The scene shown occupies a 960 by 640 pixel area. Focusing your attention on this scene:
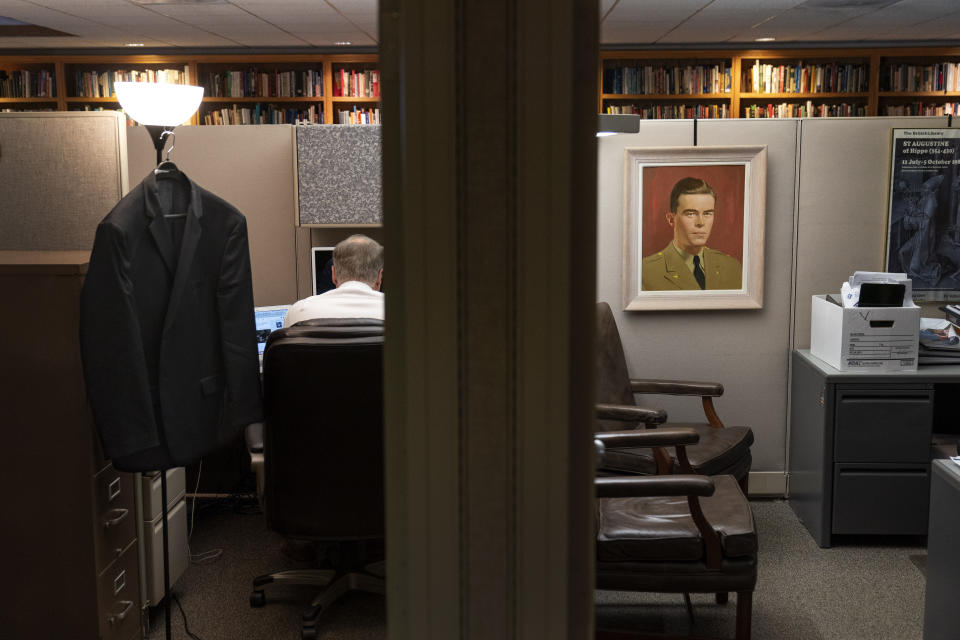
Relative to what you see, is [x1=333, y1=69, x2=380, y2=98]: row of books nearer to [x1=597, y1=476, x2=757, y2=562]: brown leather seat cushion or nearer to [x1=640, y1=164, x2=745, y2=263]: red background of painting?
[x1=640, y1=164, x2=745, y2=263]: red background of painting

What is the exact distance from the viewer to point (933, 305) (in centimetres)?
372

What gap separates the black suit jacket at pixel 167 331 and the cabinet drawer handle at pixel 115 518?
27 cm

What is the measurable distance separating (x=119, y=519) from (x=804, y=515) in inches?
98.7

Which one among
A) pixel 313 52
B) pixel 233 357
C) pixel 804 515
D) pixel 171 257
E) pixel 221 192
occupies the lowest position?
pixel 804 515

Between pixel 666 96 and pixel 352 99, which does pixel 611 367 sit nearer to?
pixel 666 96

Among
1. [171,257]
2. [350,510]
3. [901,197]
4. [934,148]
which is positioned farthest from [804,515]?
[171,257]

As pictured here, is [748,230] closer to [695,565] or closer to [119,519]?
[695,565]

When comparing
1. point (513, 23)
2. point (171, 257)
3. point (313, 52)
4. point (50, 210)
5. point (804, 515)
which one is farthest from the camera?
point (313, 52)

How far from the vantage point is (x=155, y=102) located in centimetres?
245

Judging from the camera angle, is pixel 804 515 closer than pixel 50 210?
No

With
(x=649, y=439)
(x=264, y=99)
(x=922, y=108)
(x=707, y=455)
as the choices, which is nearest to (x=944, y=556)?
(x=649, y=439)

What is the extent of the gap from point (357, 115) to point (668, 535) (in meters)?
6.18

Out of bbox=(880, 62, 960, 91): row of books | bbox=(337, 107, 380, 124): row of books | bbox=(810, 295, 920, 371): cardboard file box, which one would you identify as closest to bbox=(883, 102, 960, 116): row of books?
bbox=(880, 62, 960, 91): row of books

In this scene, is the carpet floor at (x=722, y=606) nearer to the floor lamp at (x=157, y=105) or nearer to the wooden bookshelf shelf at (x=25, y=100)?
the floor lamp at (x=157, y=105)
